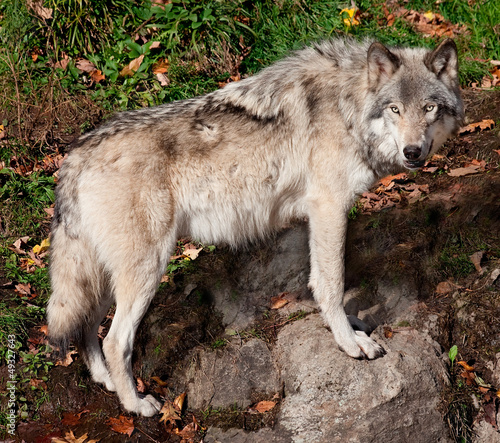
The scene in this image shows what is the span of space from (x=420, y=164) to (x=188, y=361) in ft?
7.44

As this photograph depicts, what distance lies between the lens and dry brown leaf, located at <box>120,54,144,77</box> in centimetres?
622

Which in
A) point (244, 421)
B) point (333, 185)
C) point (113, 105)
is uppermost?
point (333, 185)

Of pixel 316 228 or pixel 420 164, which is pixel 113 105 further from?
pixel 420 164

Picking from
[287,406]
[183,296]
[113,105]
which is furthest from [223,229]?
[113,105]

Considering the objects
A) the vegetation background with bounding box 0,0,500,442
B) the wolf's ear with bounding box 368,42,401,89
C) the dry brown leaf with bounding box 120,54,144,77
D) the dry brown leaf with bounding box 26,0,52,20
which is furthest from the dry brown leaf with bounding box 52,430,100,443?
the dry brown leaf with bounding box 26,0,52,20

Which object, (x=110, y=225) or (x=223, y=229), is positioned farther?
(x=223, y=229)

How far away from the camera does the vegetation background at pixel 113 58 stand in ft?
19.1

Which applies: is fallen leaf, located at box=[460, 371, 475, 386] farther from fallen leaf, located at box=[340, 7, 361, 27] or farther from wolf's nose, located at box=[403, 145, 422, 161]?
fallen leaf, located at box=[340, 7, 361, 27]

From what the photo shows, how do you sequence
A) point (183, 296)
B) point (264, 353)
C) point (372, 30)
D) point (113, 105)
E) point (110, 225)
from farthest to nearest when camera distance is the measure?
point (372, 30)
point (113, 105)
point (183, 296)
point (264, 353)
point (110, 225)

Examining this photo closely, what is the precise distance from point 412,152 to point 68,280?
2406 millimetres

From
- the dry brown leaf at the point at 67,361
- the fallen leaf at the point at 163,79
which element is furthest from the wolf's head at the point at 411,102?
the fallen leaf at the point at 163,79

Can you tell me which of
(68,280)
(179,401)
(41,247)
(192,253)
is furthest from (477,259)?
(41,247)

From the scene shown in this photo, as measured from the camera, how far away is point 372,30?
6.97 meters

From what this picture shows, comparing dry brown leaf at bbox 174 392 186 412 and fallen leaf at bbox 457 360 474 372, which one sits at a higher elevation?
fallen leaf at bbox 457 360 474 372
